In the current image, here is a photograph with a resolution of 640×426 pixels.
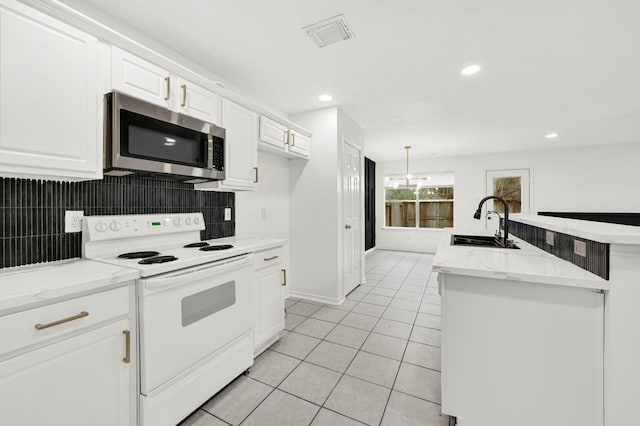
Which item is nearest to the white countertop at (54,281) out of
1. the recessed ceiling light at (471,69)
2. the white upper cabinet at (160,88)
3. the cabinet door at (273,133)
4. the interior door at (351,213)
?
the white upper cabinet at (160,88)

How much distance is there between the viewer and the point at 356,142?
4.01m

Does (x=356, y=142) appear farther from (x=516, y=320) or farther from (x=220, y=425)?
(x=220, y=425)

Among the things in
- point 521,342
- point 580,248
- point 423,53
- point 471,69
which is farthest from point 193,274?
point 471,69

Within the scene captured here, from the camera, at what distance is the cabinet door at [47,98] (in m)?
1.16

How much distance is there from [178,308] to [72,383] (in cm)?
47

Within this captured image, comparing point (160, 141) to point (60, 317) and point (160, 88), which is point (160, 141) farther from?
point (60, 317)

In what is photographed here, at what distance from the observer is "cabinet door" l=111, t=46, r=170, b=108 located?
1.54m

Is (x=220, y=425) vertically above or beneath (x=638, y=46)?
beneath

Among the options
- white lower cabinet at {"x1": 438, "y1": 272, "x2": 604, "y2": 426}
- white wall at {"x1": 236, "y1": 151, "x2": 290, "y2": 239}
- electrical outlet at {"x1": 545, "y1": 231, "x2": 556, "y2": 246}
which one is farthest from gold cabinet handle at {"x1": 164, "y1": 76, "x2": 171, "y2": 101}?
electrical outlet at {"x1": 545, "y1": 231, "x2": 556, "y2": 246}

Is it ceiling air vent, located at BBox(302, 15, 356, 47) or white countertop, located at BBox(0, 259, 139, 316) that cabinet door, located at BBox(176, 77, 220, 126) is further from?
white countertop, located at BBox(0, 259, 139, 316)

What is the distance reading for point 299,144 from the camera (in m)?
3.21

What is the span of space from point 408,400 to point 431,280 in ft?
9.89

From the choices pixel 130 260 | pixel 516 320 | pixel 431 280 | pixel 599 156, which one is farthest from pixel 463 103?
pixel 599 156

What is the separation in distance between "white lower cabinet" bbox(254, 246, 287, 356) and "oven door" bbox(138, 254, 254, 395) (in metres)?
0.16
